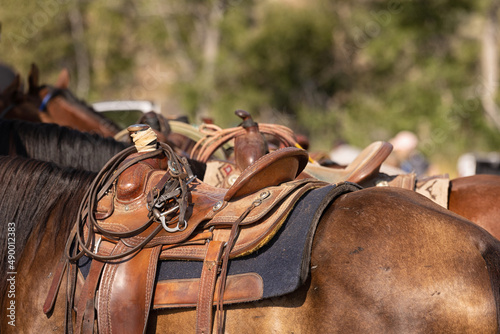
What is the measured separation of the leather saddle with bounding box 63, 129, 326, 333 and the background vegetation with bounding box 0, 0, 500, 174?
1251 cm

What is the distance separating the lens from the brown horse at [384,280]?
1.69 meters

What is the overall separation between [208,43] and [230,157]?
1677 centimetres

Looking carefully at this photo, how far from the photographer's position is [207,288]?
1.88m

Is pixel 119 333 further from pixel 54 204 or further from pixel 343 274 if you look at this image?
pixel 343 274

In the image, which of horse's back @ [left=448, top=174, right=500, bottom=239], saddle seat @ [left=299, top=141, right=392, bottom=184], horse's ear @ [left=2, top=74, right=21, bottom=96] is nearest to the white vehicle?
horse's ear @ [left=2, top=74, right=21, bottom=96]

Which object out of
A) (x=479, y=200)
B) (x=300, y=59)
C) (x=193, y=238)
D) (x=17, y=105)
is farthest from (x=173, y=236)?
(x=300, y=59)

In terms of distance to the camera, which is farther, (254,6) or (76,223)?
(254,6)

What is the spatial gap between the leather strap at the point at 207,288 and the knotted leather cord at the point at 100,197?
195mm

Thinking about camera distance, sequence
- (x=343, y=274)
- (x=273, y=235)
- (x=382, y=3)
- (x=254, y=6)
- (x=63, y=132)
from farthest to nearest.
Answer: (x=254, y=6), (x=382, y=3), (x=63, y=132), (x=273, y=235), (x=343, y=274)

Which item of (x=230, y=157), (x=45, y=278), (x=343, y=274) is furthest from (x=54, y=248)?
(x=230, y=157)

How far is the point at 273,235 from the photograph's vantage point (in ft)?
6.20

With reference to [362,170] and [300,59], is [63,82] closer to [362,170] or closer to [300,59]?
[362,170]

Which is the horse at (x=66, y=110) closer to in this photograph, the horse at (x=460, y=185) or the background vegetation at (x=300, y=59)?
the horse at (x=460, y=185)

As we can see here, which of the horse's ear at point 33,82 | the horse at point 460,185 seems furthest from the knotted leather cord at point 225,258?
the horse's ear at point 33,82
